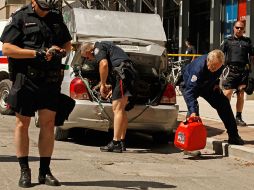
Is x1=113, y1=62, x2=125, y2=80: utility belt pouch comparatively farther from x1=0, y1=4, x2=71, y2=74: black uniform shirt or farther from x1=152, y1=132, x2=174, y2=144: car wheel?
x1=0, y1=4, x2=71, y2=74: black uniform shirt

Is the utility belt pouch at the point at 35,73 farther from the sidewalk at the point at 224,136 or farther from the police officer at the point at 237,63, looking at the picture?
the police officer at the point at 237,63

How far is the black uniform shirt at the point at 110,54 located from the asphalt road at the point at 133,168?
4.33 ft

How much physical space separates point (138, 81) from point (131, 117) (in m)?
0.55

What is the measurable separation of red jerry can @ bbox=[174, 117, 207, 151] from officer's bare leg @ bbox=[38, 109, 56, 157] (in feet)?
8.26

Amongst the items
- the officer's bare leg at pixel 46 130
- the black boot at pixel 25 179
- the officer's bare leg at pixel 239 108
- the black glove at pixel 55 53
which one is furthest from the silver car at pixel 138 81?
the black glove at pixel 55 53

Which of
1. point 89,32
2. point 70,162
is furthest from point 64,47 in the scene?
point 89,32

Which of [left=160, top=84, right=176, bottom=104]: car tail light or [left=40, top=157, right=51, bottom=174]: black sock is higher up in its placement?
[left=160, top=84, right=176, bottom=104]: car tail light

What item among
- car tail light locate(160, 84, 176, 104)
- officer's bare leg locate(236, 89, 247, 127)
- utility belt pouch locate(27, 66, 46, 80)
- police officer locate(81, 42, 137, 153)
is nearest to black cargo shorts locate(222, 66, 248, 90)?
officer's bare leg locate(236, 89, 247, 127)

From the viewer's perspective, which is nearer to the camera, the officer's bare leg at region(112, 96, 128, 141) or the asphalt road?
the asphalt road

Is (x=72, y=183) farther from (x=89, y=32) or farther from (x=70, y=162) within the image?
(x=89, y=32)

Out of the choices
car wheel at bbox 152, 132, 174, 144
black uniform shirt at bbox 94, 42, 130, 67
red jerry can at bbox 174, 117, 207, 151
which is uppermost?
black uniform shirt at bbox 94, 42, 130, 67

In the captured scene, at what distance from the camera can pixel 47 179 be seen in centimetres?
601

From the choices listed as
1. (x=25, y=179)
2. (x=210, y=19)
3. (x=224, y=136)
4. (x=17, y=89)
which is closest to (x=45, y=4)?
(x=17, y=89)

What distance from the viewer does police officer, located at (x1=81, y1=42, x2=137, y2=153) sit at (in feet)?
27.9
